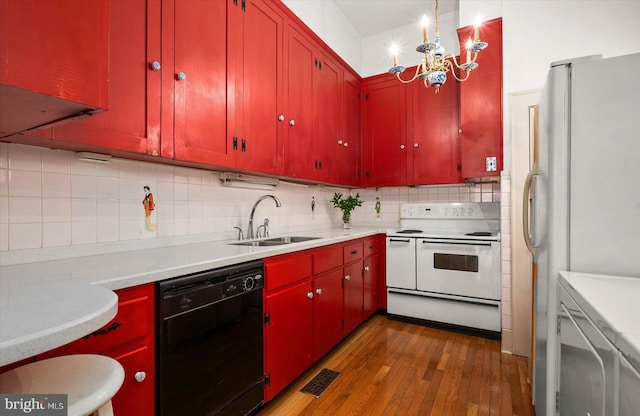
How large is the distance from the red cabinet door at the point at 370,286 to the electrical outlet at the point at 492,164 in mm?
1348

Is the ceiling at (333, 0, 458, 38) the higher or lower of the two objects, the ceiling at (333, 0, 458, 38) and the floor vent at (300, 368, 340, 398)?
the higher

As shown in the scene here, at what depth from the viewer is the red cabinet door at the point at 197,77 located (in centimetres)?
158

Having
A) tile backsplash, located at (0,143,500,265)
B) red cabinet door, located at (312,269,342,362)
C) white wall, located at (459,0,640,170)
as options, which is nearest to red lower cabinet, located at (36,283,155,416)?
tile backsplash, located at (0,143,500,265)

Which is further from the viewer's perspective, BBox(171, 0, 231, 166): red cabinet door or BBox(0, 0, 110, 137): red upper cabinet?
BBox(171, 0, 231, 166): red cabinet door

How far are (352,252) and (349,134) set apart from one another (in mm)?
1410

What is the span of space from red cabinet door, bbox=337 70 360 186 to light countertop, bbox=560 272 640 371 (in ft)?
7.63

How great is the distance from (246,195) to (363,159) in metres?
1.72

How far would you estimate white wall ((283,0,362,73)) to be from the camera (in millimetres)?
2828

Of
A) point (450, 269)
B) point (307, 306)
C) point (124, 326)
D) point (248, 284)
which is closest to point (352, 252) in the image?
point (307, 306)

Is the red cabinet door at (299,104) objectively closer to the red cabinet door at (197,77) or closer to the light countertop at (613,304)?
the red cabinet door at (197,77)

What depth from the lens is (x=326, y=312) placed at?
2268mm

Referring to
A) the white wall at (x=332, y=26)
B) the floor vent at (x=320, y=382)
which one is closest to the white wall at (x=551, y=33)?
the white wall at (x=332, y=26)

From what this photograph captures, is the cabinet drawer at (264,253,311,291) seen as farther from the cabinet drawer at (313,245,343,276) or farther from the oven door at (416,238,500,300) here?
the oven door at (416,238,500,300)

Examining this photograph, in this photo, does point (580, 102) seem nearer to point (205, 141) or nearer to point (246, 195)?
point (205, 141)
